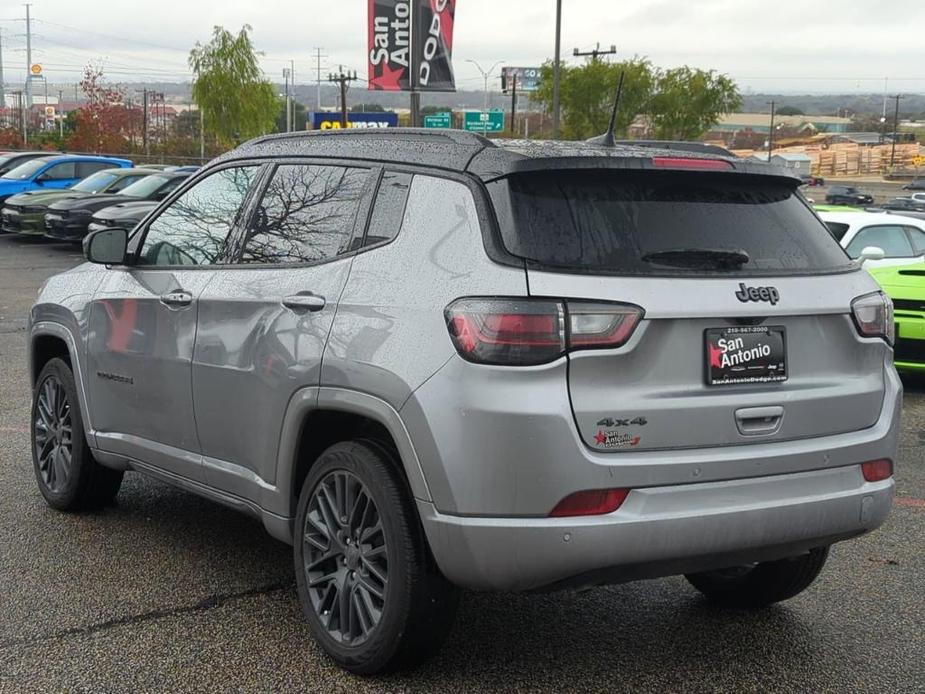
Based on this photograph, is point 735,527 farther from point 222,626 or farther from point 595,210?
point 222,626

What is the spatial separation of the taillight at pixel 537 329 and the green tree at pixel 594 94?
5233 centimetres

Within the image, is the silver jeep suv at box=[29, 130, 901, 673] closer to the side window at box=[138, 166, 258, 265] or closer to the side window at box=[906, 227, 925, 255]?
the side window at box=[138, 166, 258, 265]

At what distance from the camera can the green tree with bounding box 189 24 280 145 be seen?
197 ft

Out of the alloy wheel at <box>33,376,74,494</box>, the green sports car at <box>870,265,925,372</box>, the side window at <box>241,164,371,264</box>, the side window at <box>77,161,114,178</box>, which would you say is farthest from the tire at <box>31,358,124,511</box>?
the side window at <box>77,161,114,178</box>

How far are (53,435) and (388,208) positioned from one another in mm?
2799

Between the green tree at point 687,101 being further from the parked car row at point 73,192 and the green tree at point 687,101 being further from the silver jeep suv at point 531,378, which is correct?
the silver jeep suv at point 531,378

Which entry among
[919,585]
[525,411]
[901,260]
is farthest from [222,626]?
[901,260]

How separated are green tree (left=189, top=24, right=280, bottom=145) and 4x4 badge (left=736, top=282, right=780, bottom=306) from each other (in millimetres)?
58188

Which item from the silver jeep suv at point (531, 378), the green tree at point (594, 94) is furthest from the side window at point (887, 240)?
the green tree at point (594, 94)

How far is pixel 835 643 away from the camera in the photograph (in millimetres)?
4414

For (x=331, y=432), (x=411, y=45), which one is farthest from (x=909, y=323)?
(x=411, y=45)

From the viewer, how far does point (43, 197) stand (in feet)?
79.1

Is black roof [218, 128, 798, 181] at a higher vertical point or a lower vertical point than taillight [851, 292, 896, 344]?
higher

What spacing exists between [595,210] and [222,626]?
2.10m
